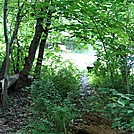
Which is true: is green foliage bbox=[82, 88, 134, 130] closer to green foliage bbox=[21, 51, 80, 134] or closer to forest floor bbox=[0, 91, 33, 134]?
green foliage bbox=[21, 51, 80, 134]

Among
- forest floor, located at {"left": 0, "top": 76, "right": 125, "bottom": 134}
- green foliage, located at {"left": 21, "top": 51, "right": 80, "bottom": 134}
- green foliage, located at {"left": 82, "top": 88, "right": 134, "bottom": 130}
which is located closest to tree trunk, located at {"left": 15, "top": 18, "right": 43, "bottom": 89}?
forest floor, located at {"left": 0, "top": 76, "right": 125, "bottom": 134}

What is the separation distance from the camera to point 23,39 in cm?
608

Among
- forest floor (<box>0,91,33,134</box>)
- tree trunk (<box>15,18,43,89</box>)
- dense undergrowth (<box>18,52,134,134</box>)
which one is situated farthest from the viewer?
tree trunk (<box>15,18,43,89</box>)

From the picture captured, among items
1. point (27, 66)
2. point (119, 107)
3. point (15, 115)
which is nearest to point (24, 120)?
point (15, 115)

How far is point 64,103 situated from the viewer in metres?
3.05

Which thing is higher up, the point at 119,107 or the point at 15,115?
the point at 119,107

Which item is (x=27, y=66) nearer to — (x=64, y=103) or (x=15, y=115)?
(x=15, y=115)

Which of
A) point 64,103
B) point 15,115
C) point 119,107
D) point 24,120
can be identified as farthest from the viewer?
point 15,115

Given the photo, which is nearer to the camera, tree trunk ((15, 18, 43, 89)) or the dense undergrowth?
the dense undergrowth

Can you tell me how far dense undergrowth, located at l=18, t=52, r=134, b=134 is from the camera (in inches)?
66.7

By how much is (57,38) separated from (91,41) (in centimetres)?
184

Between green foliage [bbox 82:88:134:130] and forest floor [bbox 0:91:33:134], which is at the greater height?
green foliage [bbox 82:88:134:130]

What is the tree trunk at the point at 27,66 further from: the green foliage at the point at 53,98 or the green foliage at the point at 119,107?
the green foliage at the point at 119,107

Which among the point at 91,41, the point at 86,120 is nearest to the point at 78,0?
the point at 86,120
